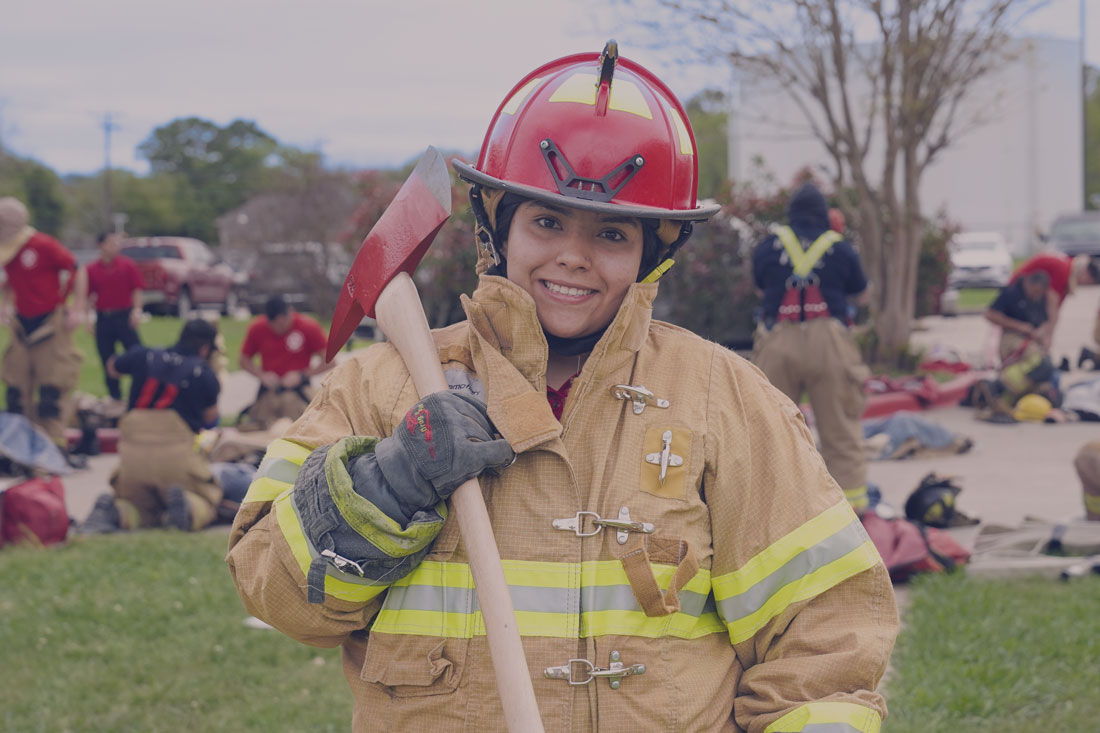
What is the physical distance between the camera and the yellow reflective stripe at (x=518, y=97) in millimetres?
2238

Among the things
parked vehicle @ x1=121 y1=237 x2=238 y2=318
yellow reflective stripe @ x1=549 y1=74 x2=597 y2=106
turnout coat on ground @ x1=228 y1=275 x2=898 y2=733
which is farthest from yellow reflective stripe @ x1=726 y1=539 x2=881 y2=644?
parked vehicle @ x1=121 y1=237 x2=238 y2=318

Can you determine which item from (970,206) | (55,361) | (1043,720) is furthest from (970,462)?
(970,206)

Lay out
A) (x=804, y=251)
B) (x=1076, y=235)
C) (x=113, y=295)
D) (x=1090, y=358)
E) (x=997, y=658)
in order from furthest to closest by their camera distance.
A: (x=1076, y=235) < (x=1090, y=358) < (x=113, y=295) < (x=804, y=251) < (x=997, y=658)

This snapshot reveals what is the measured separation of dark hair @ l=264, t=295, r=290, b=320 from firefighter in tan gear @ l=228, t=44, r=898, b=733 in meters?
7.70

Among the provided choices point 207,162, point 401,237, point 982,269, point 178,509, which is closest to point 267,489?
point 401,237

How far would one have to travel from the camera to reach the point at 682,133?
2258 millimetres

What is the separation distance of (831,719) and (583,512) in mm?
515

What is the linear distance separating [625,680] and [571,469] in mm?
356

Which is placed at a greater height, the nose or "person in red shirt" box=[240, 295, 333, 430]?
the nose

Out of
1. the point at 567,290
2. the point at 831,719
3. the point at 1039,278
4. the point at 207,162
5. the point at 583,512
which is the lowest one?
the point at 831,719

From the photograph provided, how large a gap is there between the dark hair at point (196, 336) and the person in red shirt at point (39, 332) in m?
2.50

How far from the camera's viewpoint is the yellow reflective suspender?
7414mm

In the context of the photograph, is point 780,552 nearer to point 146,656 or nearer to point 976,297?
point 146,656

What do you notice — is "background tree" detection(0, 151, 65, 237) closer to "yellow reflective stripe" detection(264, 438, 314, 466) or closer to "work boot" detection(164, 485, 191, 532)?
"work boot" detection(164, 485, 191, 532)
